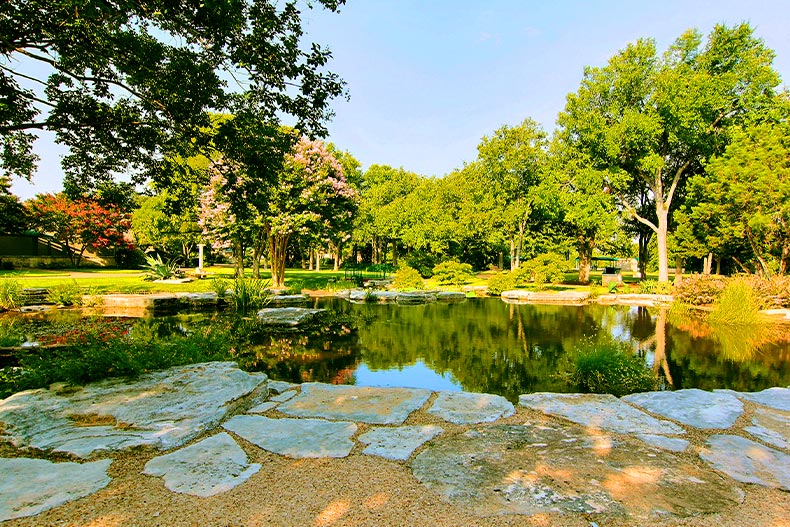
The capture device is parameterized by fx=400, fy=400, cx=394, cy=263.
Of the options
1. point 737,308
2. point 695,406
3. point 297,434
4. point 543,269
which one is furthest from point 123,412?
point 543,269

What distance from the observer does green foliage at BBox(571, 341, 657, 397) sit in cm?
437

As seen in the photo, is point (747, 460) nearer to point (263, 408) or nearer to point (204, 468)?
point (204, 468)

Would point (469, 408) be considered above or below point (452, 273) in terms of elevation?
below

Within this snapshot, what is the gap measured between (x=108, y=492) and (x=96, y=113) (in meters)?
6.10

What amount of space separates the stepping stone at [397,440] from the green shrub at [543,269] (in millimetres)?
15583

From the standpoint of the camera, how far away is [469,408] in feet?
9.04

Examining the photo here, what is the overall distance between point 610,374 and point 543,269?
42.7ft

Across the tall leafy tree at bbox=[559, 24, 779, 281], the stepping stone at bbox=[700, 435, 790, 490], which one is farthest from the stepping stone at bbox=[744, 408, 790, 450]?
the tall leafy tree at bbox=[559, 24, 779, 281]

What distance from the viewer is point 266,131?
5828mm

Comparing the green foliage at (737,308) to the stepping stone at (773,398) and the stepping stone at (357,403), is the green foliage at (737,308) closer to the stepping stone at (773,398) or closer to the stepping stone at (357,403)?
the stepping stone at (773,398)

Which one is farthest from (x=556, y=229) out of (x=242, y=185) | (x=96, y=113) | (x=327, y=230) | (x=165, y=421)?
(x=165, y=421)

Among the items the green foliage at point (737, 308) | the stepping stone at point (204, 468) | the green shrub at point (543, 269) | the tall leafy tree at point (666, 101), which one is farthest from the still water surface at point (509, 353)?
the tall leafy tree at point (666, 101)

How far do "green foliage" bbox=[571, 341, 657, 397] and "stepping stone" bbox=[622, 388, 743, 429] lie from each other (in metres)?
1.29

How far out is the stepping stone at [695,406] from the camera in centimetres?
250
